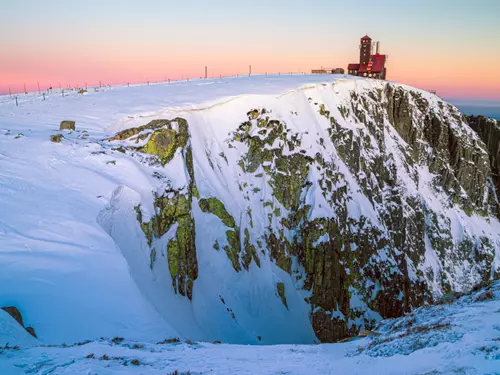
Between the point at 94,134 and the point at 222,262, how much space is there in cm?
1092

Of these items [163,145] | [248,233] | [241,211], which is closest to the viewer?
[163,145]

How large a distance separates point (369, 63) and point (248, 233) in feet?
122

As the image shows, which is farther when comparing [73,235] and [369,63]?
[369,63]

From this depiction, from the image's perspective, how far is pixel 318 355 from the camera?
872 centimetres

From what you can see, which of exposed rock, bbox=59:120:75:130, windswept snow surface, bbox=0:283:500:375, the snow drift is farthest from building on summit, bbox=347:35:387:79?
windswept snow surface, bbox=0:283:500:375

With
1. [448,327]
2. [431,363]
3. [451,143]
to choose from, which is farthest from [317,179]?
[451,143]

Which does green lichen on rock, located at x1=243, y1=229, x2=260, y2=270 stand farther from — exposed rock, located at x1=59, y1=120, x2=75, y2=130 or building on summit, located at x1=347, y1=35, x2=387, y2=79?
building on summit, located at x1=347, y1=35, x2=387, y2=79

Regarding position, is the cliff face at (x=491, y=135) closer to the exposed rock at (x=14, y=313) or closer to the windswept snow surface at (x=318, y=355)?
the windswept snow surface at (x=318, y=355)

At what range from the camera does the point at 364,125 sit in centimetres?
3488

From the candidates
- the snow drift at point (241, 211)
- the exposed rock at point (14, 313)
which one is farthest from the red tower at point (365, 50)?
the exposed rock at point (14, 313)

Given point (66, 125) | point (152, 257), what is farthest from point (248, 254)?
point (66, 125)

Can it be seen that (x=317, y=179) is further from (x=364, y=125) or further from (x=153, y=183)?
(x=153, y=183)

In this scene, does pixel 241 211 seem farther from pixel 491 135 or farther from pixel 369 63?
pixel 491 135

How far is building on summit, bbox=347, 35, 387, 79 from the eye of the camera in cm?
4828
